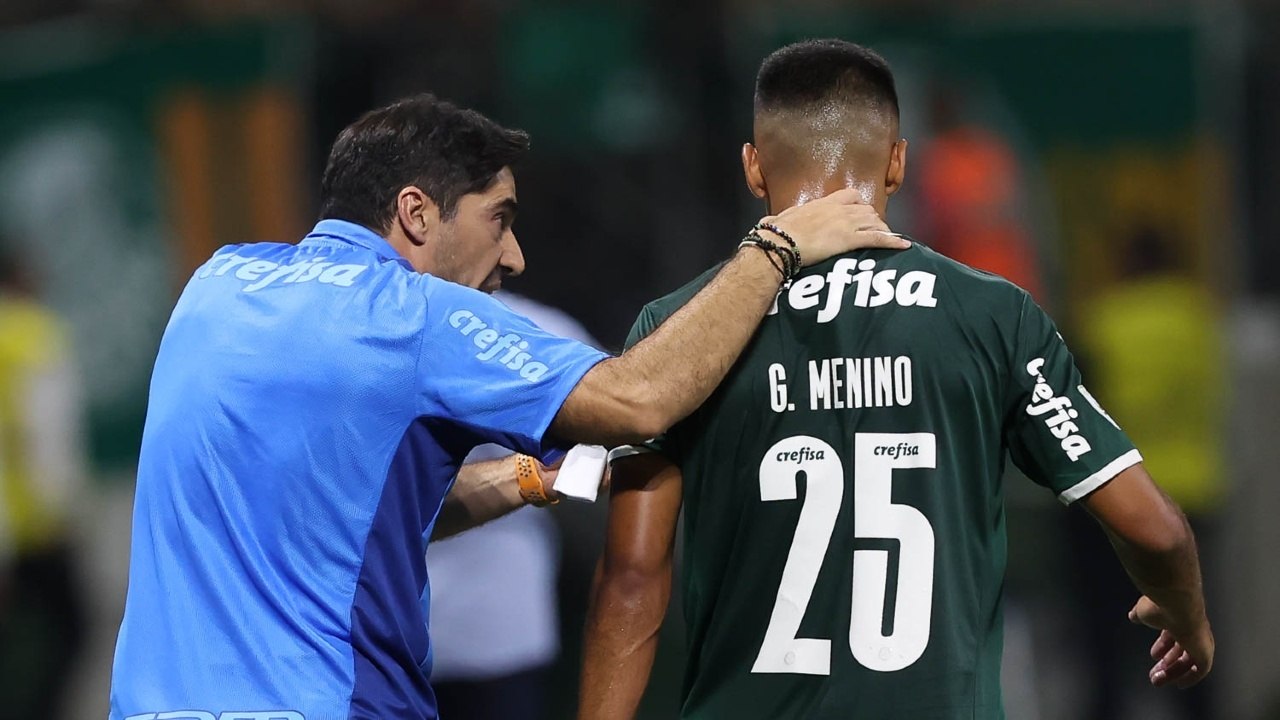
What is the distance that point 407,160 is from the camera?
135 inches

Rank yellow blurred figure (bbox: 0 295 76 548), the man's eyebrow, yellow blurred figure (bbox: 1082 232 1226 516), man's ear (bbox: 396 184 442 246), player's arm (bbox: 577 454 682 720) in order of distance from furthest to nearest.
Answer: yellow blurred figure (bbox: 0 295 76 548) < yellow blurred figure (bbox: 1082 232 1226 516) < the man's eyebrow < man's ear (bbox: 396 184 442 246) < player's arm (bbox: 577 454 682 720)

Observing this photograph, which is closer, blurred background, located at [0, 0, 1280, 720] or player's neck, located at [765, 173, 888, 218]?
player's neck, located at [765, 173, 888, 218]

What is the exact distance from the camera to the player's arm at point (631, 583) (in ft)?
10.7

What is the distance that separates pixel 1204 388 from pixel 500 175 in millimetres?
6016

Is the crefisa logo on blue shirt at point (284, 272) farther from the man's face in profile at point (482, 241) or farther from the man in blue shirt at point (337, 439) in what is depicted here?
the man's face in profile at point (482, 241)

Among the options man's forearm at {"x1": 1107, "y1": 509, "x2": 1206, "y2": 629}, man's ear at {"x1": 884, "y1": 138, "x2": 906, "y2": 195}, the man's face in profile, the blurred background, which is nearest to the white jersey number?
man's forearm at {"x1": 1107, "y1": 509, "x2": 1206, "y2": 629}

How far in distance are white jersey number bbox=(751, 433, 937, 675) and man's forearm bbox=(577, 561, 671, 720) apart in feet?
0.83

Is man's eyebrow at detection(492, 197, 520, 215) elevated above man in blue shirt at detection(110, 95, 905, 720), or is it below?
above

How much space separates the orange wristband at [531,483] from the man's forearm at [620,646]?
0.61 m

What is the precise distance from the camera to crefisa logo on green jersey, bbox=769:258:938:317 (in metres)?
3.18

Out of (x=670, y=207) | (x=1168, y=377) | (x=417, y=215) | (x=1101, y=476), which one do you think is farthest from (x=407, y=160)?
(x=1168, y=377)

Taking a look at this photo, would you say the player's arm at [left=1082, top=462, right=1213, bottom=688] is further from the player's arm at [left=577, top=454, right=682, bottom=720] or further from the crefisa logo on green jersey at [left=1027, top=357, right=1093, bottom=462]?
the player's arm at [left=577, top=454, right=682, bottom=720]

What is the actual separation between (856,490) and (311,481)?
982 mm

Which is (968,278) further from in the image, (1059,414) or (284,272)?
(284,272)
